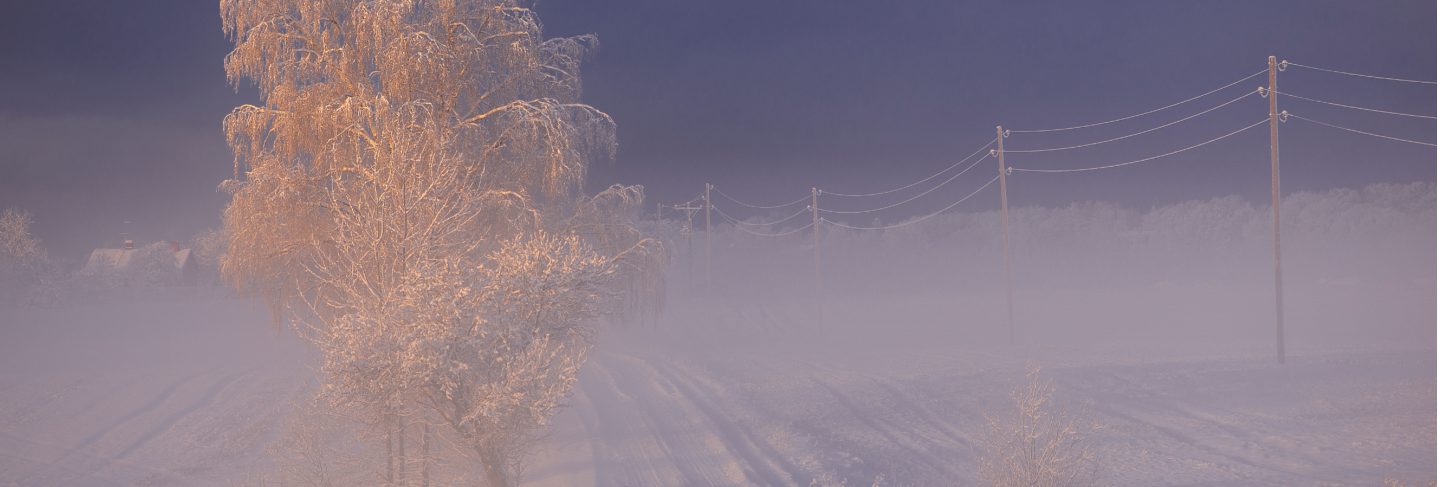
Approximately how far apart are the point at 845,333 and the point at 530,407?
30.3m

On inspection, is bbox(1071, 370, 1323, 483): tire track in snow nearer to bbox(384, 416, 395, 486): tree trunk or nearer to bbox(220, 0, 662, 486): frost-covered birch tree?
bbox(220, 0, 662, 486): frost-covered birch tree

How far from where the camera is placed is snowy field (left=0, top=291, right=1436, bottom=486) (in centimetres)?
1332

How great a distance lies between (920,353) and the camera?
29094 mm

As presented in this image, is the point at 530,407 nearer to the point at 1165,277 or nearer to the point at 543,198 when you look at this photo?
the point at 543,198

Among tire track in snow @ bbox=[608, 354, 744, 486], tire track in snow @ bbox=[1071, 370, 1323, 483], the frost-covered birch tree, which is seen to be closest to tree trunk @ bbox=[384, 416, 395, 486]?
the frost-covered birch tree

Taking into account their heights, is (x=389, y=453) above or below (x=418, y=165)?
below

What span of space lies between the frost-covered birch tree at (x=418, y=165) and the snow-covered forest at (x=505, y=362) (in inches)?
1.7

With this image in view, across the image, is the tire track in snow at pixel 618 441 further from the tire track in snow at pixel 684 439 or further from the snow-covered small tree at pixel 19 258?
the snow-covered small tree at pixel 19 258

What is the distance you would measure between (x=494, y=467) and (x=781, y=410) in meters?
9.60

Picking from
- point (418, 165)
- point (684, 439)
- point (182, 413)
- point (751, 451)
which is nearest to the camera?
point (418, 165)

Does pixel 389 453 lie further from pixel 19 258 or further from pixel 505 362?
pixel 19 258

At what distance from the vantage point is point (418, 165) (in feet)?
32.7

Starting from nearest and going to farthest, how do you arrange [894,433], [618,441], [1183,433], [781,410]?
1. [618,441]
2. [1183,433]
3. [894,433]
4. [781,410]

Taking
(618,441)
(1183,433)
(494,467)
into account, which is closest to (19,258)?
(618,441)
